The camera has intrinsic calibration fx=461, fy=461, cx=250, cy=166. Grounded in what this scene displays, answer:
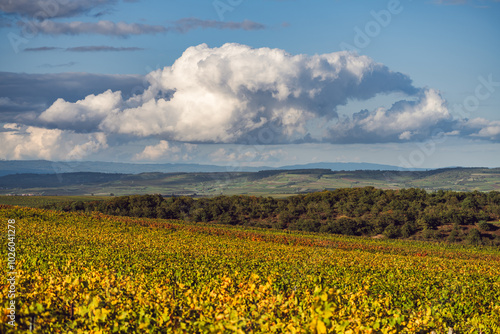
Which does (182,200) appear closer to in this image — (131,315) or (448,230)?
(448,230)

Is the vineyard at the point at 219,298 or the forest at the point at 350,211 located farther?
the forest at the point at 350,211

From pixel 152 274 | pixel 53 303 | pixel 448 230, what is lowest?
pixel 448 230

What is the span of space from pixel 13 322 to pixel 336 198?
10646 centimetres

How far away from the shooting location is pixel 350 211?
341ft

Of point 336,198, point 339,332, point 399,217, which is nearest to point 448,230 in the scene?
point 399,217

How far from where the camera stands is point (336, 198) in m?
112

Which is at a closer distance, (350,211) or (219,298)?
(219,298)

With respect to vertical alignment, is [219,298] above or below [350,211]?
above

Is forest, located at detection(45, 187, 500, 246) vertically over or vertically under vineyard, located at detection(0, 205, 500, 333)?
under

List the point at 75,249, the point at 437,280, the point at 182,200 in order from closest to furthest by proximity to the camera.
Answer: the point at 437,280
the point at 75,249
the point at 182,200

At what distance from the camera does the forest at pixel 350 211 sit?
9069 centimetres

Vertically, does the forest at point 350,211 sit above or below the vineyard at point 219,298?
below

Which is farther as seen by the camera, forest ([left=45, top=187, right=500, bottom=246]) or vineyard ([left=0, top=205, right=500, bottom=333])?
forest ([left=45, top=187, right=500, bottom=246])

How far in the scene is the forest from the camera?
90688 mm
